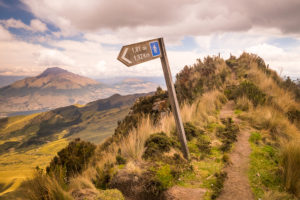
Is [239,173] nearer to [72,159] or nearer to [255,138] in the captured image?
[255,138]

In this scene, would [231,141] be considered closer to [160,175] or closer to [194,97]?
[160,175]

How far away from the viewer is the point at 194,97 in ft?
29.1

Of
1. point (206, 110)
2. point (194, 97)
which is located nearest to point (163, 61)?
point (206, 110)

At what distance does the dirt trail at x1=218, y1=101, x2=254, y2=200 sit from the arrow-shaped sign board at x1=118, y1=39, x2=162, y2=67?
290cm

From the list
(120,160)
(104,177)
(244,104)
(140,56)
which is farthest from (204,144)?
(244,104)

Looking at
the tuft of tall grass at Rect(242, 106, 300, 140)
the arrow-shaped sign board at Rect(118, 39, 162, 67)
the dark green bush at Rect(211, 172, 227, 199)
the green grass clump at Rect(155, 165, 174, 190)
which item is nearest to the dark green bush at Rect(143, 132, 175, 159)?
the green grass clump at Rect(155, 165, 174, 190)

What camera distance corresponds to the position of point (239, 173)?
339cm

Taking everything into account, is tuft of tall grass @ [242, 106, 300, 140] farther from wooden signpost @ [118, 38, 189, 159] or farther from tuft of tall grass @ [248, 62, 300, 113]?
wooden signpost @ [118, 38, 189, 159]

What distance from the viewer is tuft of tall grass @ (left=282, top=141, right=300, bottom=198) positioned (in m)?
2.63

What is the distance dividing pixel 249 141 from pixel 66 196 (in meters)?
4.65

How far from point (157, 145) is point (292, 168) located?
2.68 m

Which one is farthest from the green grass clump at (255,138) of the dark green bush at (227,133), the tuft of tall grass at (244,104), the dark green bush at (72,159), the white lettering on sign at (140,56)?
the dark green bush at (72,159)

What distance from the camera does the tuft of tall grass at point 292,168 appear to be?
263cm

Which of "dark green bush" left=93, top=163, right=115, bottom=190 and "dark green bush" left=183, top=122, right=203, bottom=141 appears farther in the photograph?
"dark green bush" left=183, top=122, right=203, bottom=141
